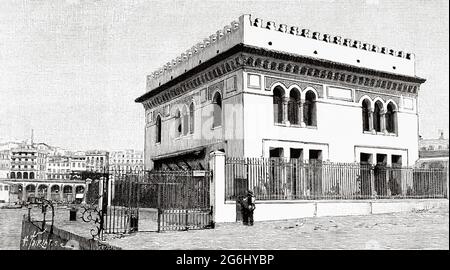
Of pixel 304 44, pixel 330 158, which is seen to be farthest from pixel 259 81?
pixel 330 158

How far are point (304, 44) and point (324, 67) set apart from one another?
47.3 inches

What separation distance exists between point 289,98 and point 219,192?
628 centimetres

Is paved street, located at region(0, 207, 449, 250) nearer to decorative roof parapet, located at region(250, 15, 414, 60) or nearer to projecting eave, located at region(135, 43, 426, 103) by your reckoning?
projecting eave, located at region(135, 43, 426, 103)

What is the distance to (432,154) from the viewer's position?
2025 cm

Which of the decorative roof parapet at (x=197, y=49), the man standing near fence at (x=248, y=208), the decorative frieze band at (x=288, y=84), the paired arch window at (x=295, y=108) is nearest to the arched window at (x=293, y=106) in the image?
the paired arch window at (x=295, y=108)

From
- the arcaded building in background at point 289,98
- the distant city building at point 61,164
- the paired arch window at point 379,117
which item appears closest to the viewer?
the arcaded building in background at point 289,98

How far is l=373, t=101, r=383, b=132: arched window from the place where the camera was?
70.0ft

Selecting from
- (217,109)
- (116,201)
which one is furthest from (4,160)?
(217,109)

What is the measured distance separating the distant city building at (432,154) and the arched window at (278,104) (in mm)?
5386

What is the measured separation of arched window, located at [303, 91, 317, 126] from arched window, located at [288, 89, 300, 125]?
417mm

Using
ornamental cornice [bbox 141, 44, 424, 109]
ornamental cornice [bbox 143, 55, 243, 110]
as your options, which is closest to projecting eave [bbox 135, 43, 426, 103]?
ornamental cornice [bbox 141, 44, 424, 109]

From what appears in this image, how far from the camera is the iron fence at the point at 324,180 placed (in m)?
15.0

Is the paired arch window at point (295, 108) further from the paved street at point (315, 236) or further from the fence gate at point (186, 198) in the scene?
the fence gate at point (186, 198)
